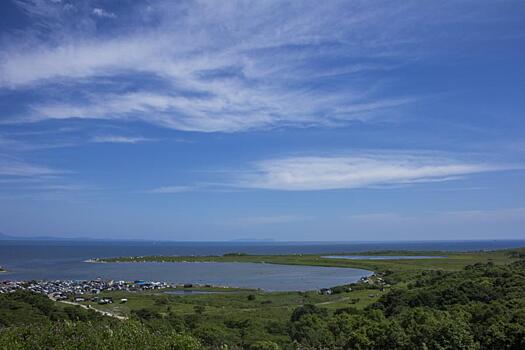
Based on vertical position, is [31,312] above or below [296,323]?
above

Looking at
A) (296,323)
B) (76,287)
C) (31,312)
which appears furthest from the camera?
(76,287)

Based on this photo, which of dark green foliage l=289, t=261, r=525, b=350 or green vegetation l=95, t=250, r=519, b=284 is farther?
green vegetation l=95, t=250, r=519, b=284

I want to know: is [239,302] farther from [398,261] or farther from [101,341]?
[398,261]

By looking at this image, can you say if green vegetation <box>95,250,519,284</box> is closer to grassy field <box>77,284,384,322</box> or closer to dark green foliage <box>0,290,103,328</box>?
grassy field <box>77,284,384,322</box>

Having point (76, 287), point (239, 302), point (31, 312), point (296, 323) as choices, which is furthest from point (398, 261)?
point (31, 312)

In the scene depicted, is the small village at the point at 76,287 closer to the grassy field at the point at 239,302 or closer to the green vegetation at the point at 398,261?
the grassy field at the point at 239,302

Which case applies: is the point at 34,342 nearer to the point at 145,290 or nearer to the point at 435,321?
the point at 435,321

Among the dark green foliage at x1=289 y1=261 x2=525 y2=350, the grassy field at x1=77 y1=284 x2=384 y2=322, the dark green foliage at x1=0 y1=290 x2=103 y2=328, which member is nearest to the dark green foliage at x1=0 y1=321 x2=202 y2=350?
the dark green foliage at x1=289 y1=261 x2=525 y2=350

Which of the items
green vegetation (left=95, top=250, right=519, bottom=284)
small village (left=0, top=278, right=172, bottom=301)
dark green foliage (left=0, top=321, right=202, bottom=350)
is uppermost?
dark green foliage (left=0, top=321, right=202, bottom=350)

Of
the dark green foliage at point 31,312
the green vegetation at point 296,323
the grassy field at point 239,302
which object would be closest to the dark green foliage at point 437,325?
the green vegetation at point 296,323
